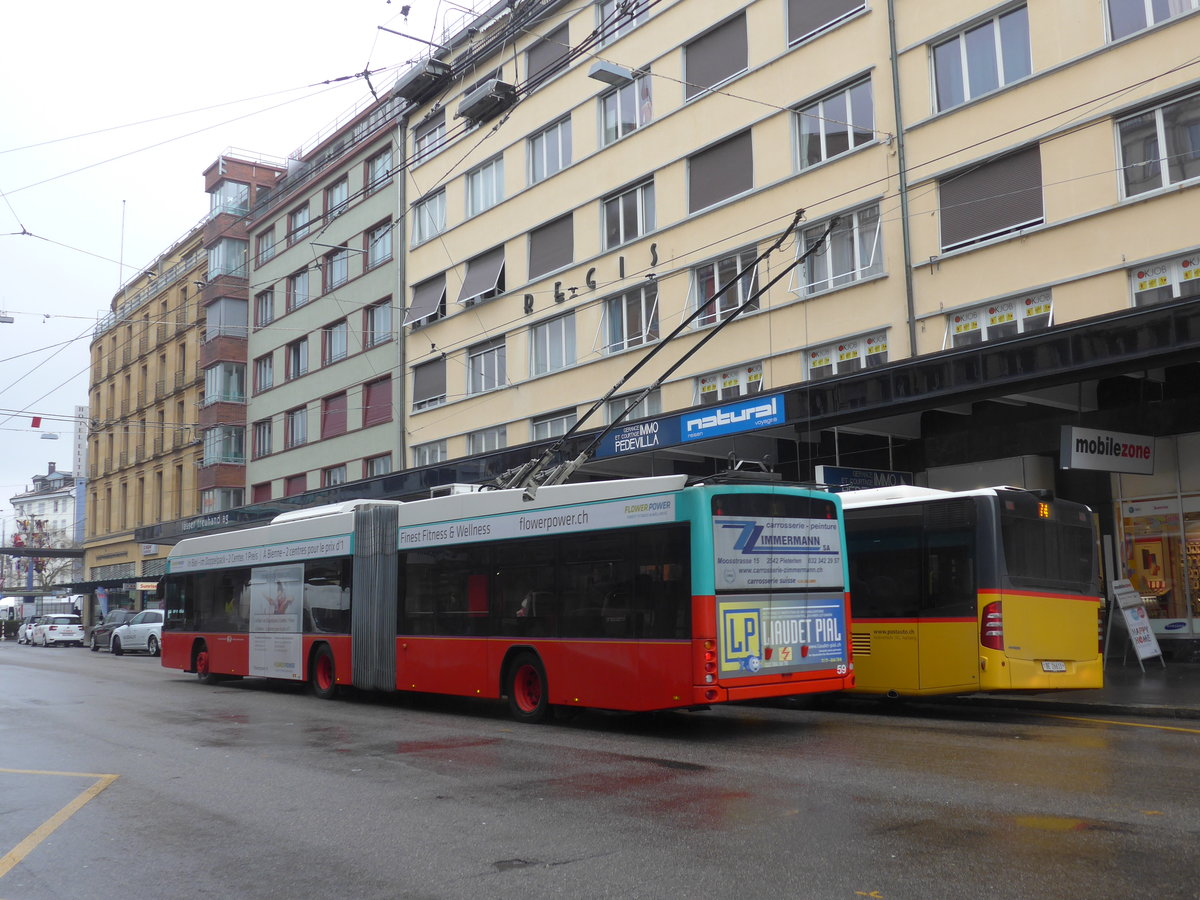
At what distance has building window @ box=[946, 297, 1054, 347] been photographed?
1948cm

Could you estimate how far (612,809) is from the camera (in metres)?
7.65

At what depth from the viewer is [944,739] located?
36.2 feet

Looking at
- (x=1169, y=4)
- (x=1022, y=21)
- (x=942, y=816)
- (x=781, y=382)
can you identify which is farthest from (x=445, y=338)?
(x=942, y=816)

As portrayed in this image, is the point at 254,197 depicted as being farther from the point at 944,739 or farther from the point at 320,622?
the point at 944,739

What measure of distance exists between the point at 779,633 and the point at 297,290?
38395mm

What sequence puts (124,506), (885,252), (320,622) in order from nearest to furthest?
(320,622) → (885,252) → (124,506)

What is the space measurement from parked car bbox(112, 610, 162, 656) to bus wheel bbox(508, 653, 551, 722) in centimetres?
2558

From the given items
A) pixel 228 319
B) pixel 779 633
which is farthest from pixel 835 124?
pixel 228 319

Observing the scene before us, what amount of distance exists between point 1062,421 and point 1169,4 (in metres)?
6.97

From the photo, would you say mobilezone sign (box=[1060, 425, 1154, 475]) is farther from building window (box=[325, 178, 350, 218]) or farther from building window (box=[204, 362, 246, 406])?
building window (box=[204, 362, 246, 406])

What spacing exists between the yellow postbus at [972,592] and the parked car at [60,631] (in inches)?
1624

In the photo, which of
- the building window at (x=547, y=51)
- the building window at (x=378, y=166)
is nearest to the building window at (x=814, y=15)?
the building window at (x=547, y=51)

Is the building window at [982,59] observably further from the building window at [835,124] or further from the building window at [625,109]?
the building window at [625,109]

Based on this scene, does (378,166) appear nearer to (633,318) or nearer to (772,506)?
(633,318)
